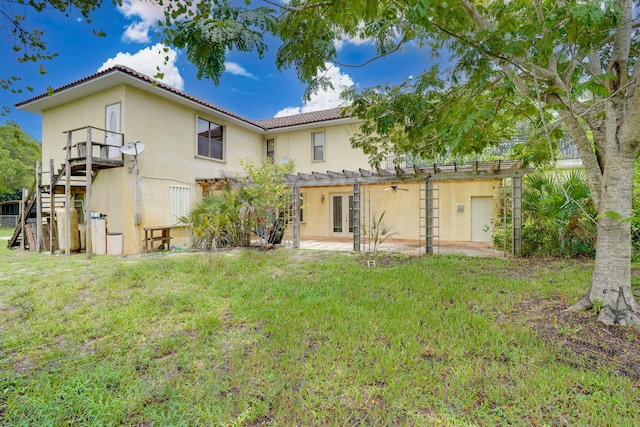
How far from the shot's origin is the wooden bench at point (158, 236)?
36.6 feet

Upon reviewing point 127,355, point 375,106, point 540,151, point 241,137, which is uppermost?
point 241,137

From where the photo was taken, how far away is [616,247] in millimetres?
4148

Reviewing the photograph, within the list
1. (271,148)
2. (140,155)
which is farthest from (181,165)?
(271,148)

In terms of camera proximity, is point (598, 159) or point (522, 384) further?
point (598, 159)

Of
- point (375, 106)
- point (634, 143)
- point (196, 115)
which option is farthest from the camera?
point (196, 115)

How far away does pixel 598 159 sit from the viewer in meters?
4.55

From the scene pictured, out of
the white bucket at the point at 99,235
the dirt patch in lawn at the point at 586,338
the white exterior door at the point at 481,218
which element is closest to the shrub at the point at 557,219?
the white exterior door at the point at 481,218

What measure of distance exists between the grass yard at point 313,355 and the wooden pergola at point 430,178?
379 cm

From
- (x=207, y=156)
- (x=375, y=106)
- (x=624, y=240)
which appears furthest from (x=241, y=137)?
(x=624, y=240)

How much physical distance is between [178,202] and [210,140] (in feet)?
11.1

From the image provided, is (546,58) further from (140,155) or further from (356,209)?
(140,155)

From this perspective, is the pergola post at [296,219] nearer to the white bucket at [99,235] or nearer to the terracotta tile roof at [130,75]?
the terracotta tile roof at [130,75]

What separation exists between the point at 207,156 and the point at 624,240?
45.6 ft

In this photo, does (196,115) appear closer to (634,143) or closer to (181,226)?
(181,226)
